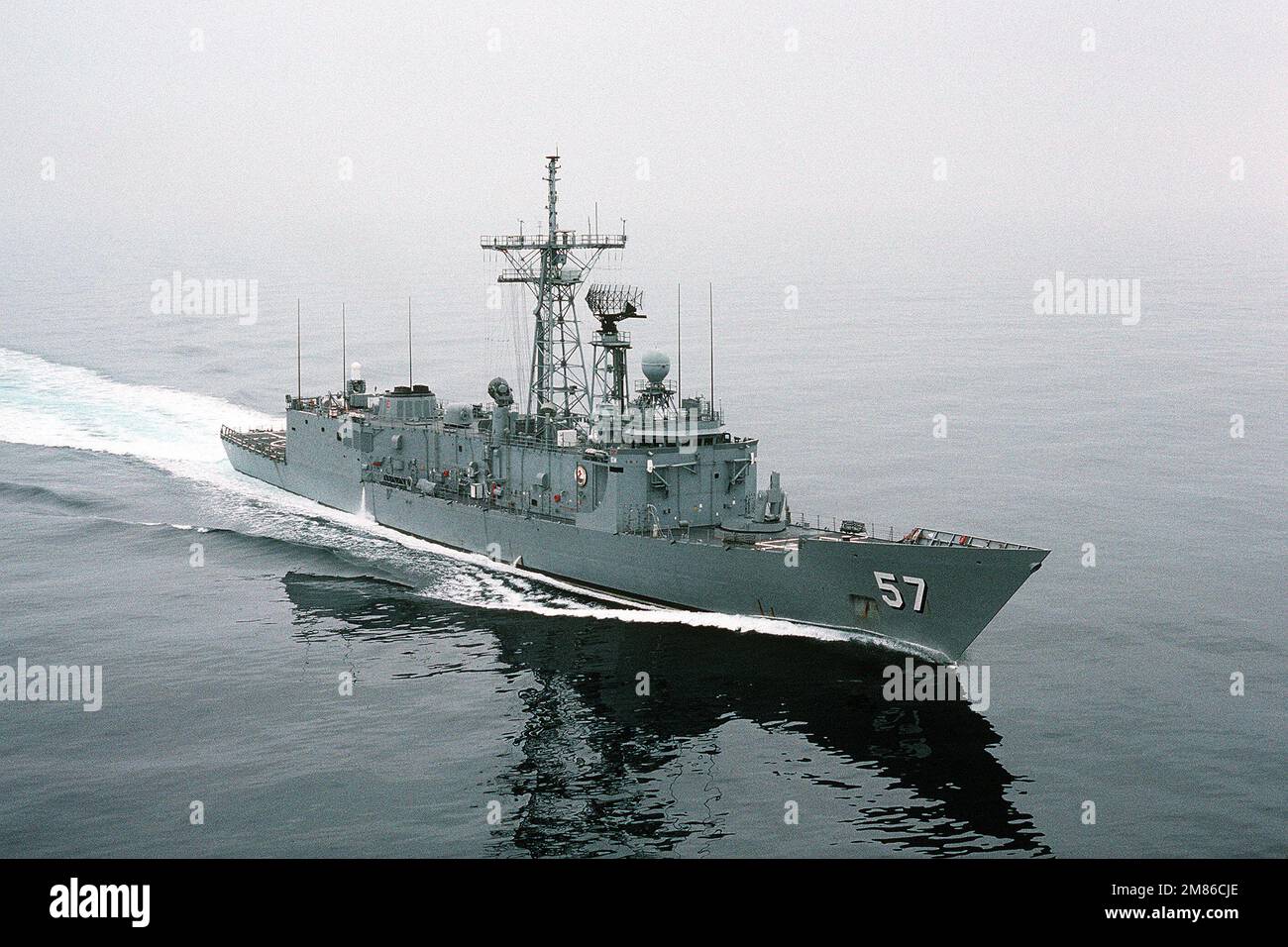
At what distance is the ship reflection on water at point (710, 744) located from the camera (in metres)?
21.5

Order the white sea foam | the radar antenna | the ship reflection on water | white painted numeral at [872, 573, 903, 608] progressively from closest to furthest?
the ship reflection on water → white painted numeral at [872, 573, 903, 608] → the white sea foam → the radar antenna

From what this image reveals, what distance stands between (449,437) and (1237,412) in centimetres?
3900

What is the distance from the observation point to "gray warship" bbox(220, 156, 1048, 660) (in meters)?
29.4

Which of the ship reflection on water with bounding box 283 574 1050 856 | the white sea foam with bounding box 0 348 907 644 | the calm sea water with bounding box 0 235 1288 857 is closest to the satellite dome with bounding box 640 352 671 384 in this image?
the white sea foam with bounding box 0 348 907 644

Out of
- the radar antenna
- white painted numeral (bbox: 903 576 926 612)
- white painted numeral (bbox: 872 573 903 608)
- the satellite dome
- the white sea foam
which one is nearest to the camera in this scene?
white painted numeral (bbox: 903 576 926 612)

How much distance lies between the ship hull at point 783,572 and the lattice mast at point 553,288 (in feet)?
16.9

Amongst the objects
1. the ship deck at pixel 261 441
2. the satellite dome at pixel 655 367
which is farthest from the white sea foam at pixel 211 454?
the satellite dome at pixel 655 367

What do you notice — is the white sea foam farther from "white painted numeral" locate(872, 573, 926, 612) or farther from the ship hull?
"white painted numeral" locate(872, 573, 926, 612)

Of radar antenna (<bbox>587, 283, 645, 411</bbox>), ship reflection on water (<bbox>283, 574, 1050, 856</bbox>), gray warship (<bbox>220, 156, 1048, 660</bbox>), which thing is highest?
radar antenna (<bbox>587, 283, 645, 411</bbox>)

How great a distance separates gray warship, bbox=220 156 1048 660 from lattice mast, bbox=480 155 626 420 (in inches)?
2.5

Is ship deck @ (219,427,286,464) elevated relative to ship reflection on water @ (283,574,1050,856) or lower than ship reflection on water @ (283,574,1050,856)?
elevated

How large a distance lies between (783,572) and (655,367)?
7.91m

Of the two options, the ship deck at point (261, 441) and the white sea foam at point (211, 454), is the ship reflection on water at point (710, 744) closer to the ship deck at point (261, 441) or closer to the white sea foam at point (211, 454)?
the white sea foam at point (211, 454)
